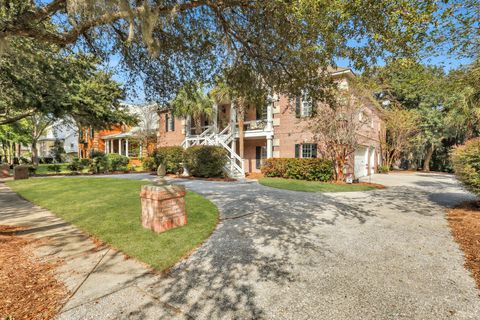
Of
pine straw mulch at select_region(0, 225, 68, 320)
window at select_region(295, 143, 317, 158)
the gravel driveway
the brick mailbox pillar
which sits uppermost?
window at select_region(295, 143, 317, 158)

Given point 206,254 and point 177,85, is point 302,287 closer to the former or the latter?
point 206,254

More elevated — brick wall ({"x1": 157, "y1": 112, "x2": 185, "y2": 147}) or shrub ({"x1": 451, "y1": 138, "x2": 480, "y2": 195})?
brick wall ({"x1": 157, "y1": 112, "x2": 185, "y2": 147})

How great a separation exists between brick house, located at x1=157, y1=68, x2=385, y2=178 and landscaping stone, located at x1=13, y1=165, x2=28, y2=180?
32.1 ft

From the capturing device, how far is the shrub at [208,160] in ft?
52.0

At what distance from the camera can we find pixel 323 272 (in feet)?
11.7

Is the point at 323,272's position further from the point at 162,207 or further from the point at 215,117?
the point at 215,117

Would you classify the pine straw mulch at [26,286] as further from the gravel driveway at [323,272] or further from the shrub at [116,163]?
the shrub at [116,163]

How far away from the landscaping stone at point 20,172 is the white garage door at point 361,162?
22650mm

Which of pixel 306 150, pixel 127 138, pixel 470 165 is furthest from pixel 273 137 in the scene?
pixel 127 138

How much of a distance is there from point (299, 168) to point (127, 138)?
75.9 feet

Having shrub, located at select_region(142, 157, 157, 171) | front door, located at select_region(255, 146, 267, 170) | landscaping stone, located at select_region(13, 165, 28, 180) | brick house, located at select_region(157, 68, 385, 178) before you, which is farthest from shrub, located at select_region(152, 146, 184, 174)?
landscaping stone, located at select_region(13, 165, 28, 180)

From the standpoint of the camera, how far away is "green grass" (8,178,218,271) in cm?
422

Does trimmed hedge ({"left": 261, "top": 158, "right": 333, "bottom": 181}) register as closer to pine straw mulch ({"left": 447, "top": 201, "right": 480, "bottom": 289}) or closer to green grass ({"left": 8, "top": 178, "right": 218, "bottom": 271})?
pine straw mulch ({"left": 447, "top": 201, "right": 480, "bottom": 289})

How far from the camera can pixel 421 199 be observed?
9.50 metres
